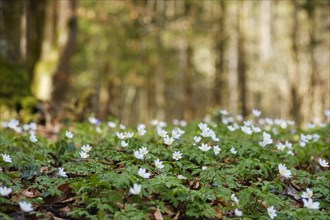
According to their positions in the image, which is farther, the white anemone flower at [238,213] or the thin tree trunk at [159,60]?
the thin tree trunk at [159,60]

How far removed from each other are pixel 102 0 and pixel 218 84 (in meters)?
6.24

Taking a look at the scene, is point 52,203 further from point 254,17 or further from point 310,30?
point 254,17

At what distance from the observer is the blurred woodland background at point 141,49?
9.66 meters

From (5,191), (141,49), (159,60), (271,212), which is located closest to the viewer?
(5,191)

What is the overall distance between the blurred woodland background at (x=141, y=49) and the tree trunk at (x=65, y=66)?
0.08ft

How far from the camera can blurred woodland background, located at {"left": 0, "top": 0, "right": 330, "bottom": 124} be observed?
31.7ft

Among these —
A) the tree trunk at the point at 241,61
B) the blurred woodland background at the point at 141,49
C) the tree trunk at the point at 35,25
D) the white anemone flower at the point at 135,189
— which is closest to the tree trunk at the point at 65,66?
the blurred woodland background at the point at 141,49

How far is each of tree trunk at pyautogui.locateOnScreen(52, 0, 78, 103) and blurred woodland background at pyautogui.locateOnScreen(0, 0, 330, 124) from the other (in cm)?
2

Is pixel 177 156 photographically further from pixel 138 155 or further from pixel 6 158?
pixel 6 158

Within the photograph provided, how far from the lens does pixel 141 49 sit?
16.0m

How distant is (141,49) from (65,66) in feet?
21.4

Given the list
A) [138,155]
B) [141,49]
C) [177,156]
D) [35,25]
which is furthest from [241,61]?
[138,155]

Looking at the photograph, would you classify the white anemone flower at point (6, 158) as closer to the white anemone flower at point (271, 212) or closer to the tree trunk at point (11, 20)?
the white anemone flower at point (271, 212)

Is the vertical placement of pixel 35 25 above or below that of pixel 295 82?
above
